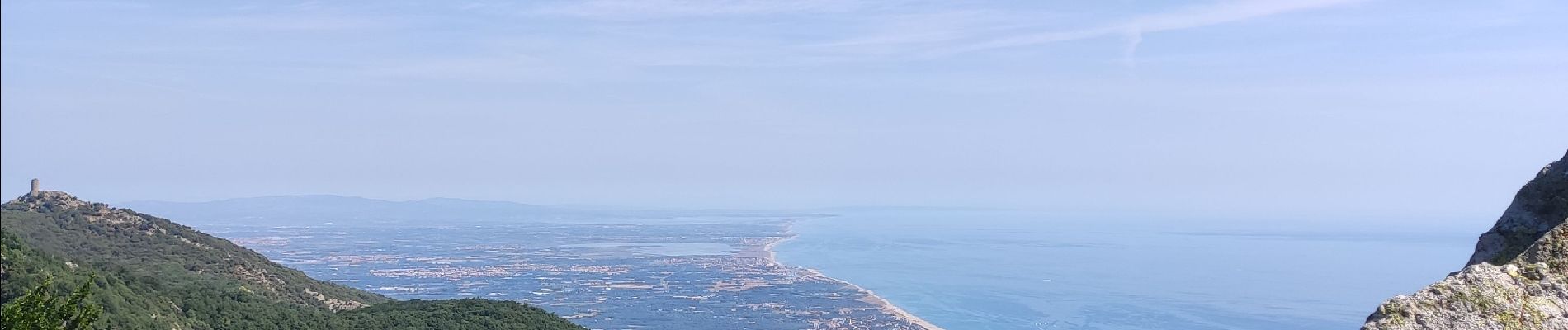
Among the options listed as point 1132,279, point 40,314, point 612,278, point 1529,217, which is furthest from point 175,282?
point 1132,279

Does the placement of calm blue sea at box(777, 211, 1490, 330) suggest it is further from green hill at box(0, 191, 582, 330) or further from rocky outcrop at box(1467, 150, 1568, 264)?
rocky outcrop at box(1467, 150, 1568, 264)

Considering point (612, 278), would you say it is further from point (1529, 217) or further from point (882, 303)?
point (1529, 217)

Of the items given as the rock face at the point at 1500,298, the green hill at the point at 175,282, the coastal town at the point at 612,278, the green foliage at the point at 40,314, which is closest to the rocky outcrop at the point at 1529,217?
the rock face at the point at 1500,298

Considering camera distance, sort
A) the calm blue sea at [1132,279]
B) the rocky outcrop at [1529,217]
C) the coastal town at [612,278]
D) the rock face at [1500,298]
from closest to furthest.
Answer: the rock face at [1500,298] < the rocky outcrop at [1529,217] < the coastal town at [612,278] < the calm blue sea at [1132,279]

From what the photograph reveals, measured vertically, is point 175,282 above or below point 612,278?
above

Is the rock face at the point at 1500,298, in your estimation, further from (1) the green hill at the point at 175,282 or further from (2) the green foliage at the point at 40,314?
(1) the green hill at the point at 175,282

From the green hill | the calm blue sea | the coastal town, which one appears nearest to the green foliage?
the green hill
